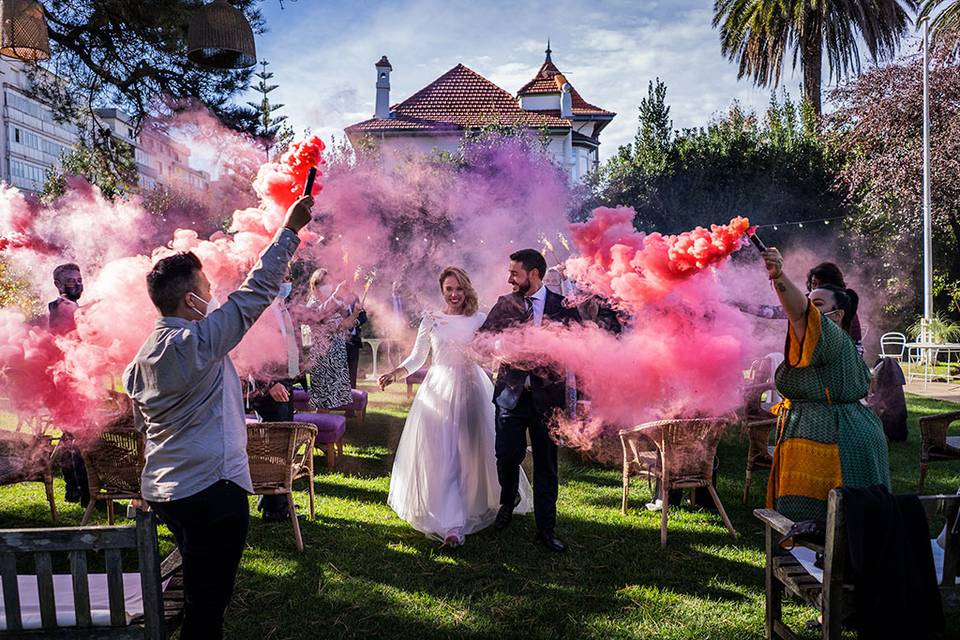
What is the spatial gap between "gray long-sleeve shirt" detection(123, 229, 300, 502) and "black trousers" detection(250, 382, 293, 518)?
3.21 m

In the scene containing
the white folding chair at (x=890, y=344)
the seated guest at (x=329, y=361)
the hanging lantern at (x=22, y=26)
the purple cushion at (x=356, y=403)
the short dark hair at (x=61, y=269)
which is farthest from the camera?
the white folding chair at (x=890, y=344)

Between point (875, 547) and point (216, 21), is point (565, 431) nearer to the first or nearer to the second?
point (875, 547)

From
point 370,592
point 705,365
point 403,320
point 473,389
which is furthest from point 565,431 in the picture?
point 403,320

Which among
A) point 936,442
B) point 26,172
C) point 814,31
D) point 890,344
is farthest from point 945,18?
point 26,172

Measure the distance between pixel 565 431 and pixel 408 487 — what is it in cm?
135

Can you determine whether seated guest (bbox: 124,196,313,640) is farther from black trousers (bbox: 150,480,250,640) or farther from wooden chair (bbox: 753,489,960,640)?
wooden chair (bbox: 753,489,960,640)

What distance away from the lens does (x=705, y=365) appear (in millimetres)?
5500

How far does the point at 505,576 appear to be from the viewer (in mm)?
4816

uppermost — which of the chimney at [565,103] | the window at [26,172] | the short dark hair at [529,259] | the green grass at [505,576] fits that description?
the window at [26,172]

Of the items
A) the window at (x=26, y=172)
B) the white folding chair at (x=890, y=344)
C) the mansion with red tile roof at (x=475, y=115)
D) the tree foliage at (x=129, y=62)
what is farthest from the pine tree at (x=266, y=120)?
the window at (x=26, y=172)

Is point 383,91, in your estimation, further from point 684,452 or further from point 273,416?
point 684,452

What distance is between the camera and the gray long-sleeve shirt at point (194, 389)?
270cm

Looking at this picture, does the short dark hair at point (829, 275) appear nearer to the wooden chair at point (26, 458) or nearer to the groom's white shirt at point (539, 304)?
the groom's white shirt at point (539, 304)

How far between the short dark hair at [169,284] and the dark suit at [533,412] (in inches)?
115
